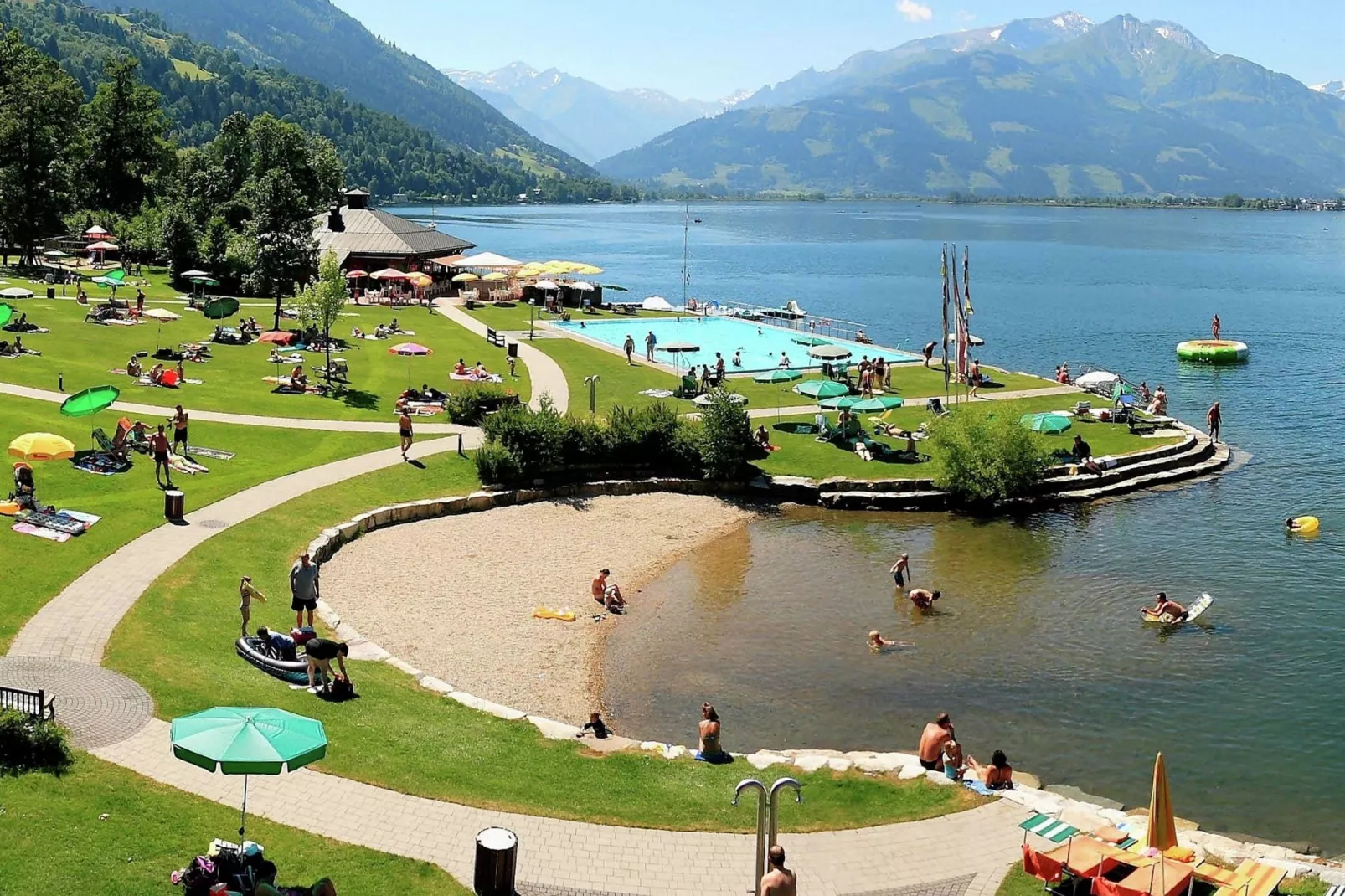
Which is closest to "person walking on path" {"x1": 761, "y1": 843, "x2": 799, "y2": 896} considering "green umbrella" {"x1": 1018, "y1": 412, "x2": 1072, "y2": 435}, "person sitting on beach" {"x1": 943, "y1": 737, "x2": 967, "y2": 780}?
"person sitting on beach" {"x1": 943, "y1": 737, "x2": 967, "y2": 780}

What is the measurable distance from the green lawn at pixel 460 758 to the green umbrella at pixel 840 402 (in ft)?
87.5

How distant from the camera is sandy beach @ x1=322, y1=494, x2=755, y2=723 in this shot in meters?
27.0

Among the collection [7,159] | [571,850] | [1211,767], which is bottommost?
[1211,767]

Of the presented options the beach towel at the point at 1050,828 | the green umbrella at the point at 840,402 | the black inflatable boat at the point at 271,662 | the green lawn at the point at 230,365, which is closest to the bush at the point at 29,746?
the black inflatable boat at the point at 271,662

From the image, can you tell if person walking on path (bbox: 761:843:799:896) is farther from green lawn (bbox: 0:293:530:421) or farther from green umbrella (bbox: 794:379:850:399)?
green umbrella (bbox: 794:379:850:399)

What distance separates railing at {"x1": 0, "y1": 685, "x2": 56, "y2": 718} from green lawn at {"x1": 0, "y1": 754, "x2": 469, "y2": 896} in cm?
118

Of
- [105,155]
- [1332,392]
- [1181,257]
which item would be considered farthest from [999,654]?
[1181,257]

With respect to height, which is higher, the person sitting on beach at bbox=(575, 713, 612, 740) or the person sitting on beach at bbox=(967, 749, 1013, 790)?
the person sitting on beach at bbox=(575, 713, 612, 740)

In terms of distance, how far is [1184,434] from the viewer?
50562 mm

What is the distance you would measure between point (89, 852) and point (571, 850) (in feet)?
20.0

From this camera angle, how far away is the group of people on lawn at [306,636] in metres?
21.8

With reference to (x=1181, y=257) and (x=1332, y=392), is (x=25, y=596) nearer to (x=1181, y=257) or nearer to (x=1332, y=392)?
Answer: (x=1332, y=392)

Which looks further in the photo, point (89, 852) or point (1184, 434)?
point (1184, 434)

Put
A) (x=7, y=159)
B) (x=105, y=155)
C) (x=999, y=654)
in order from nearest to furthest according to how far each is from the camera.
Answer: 1. (x=999, y=654)
2. (x=7, y=159)
3. (x=105, y=155)
